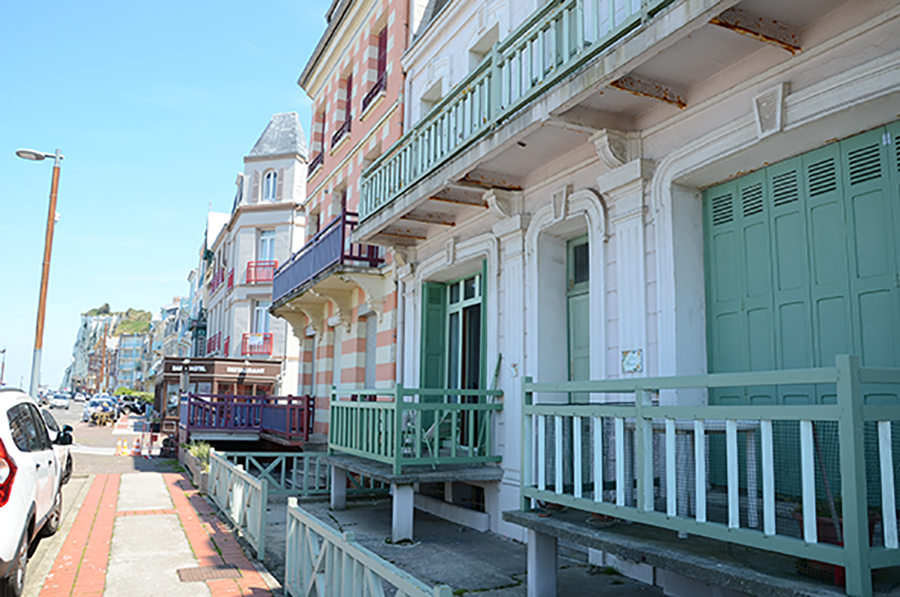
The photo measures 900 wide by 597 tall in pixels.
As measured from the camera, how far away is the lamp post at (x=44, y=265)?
13.6 m

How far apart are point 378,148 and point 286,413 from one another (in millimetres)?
6450

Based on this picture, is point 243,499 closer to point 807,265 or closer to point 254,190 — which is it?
point 807,265

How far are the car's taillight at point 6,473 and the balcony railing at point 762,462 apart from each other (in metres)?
3.94

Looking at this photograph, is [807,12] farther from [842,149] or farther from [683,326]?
[683,326]

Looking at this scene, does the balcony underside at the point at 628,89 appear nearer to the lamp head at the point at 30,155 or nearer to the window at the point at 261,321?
the lamp head at the point at 30,155

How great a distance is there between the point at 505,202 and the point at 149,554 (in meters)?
5.81

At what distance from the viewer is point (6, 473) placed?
5.02 meters

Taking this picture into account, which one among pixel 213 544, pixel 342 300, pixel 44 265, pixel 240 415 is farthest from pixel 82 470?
pixel 213 544

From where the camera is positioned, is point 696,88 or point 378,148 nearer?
point 696,88

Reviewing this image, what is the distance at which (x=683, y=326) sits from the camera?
19.8 ft

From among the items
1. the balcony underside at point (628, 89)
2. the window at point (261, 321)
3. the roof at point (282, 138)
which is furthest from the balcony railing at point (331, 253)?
the roof at point (282, 138)

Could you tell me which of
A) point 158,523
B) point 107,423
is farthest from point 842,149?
point 107,423

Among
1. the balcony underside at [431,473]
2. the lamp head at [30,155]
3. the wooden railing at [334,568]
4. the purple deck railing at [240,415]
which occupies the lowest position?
the wooden railing at [334,568]

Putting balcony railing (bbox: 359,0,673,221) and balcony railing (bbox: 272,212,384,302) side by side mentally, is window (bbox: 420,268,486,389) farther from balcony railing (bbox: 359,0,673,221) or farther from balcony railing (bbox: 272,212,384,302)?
balcony railing (bbox: 272,212,384,302)
